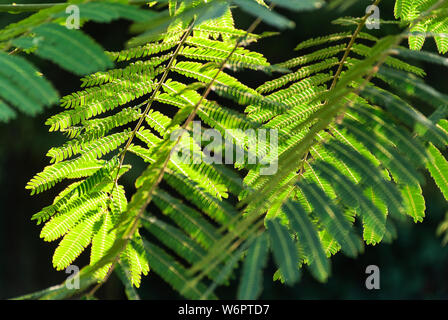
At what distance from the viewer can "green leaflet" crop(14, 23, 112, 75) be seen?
1195 millimetres

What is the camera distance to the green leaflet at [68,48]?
3.92 feet

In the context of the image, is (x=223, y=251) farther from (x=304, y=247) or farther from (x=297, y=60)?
(x=297, y=60)

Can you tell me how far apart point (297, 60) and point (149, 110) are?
59 centimetres

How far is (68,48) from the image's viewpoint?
1.23 m

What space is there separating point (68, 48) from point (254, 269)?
692 millimetres

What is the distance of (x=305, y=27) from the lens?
911 cm

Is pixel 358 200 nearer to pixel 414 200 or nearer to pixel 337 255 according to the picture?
pixel 414 200

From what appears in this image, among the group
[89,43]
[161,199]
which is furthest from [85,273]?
[89,43]

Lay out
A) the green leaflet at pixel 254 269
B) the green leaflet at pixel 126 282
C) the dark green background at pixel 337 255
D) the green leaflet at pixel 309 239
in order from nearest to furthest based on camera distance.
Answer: the green leaflet at pixel 254 269
the green leaflet at pixel 309 239
the green leaflet at pixel 126 282
the dark green background at pixel 337 255

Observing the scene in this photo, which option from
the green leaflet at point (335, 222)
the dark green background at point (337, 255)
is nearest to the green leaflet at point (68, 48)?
the green leaflet at point (335, 222)

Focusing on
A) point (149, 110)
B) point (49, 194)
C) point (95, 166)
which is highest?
point (49, 194)

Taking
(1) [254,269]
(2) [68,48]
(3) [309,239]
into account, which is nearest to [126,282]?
(1) [254,269]

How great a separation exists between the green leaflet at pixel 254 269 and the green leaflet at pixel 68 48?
546 mm

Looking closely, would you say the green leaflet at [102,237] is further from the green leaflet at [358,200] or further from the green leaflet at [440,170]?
the green leaflet at [440,170]
